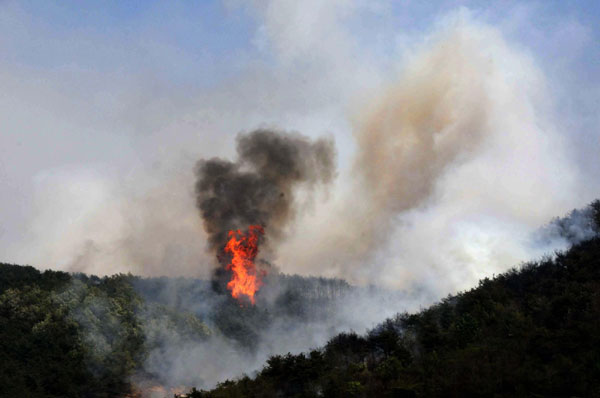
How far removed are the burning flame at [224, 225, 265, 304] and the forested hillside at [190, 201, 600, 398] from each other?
3430 centimetres

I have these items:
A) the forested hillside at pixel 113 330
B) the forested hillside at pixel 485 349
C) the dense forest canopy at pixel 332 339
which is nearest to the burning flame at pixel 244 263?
the forested hillside at pixel 113 330

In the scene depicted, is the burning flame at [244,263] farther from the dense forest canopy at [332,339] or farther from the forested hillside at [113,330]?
the dense forest canopy at [332,339]

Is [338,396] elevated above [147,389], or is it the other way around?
[147,389]

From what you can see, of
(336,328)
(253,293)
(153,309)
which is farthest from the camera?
(253,293)

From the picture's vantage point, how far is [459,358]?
19312 mm

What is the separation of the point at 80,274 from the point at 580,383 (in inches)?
2201

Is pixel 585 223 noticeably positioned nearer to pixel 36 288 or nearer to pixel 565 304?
pixel 565 304

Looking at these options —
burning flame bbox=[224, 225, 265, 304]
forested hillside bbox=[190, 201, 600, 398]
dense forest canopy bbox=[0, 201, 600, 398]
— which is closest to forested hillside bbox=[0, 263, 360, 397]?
dense forest canopy bbox=[0, 201, 600, 398]

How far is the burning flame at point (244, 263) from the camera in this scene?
62.5 meters

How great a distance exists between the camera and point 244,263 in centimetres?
6347

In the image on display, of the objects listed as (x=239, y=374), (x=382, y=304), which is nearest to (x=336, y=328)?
(x=382, y=304)

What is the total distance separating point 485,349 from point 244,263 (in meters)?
46.6

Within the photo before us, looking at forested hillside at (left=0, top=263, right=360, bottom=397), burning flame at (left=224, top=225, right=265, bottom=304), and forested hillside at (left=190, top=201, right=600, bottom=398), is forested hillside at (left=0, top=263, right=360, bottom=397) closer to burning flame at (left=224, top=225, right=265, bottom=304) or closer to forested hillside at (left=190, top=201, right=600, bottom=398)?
burning flame at (left=224, top=225, right=265, bottom=304)

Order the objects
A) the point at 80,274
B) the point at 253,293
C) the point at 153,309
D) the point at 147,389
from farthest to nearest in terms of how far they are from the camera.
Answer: the point at 253,293, the point at 80,274, the point at 153,309, the point at 147,389
